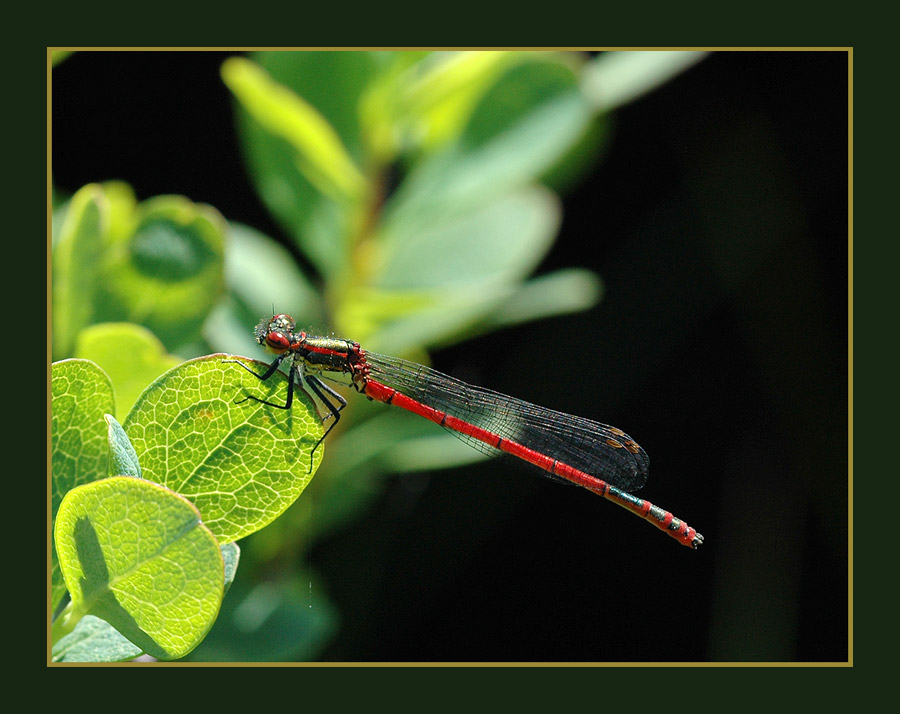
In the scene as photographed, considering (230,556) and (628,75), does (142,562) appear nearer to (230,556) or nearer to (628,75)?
(230,556)

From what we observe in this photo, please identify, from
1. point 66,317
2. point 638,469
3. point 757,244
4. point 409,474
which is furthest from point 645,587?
point 66,317

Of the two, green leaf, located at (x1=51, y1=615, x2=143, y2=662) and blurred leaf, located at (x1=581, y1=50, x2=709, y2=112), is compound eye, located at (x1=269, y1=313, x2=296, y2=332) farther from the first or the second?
blurred leaf, located at (x1=581, y1=50, x2=709, y2=112)

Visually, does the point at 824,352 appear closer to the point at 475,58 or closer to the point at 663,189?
the point at 663,189

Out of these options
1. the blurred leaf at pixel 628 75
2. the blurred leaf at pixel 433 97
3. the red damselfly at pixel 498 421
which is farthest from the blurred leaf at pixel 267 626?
the blurred leaf at pixel 628 75

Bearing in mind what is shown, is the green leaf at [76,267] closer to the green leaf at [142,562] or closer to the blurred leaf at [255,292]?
the blurred leaf at [255,292]

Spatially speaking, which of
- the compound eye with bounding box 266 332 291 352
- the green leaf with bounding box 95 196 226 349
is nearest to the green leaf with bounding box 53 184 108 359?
the green leaf with bounding box 95 196 226 349

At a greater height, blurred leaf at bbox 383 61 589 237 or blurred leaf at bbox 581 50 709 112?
blurred leaf at bbox 581 50 709 112
